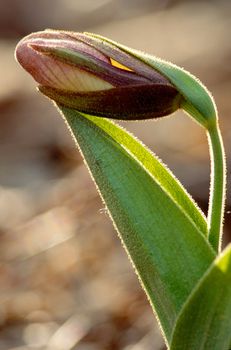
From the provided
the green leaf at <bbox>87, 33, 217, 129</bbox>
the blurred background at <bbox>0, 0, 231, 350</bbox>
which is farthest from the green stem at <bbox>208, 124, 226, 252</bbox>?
the blurred background at <bbox>0, 0, 231, 350</bbox>

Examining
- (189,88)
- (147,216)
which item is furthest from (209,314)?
(189,88)

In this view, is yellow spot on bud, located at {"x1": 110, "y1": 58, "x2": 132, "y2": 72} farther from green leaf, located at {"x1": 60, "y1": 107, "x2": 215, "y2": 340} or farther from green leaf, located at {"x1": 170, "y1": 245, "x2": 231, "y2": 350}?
green leaf, located at {"x1": 170, "y1": 245, "x2": 231, "y2": 350}

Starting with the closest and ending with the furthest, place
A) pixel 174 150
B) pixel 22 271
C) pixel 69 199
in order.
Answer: pixel 22 271, pixel 69 199, pixel 174 150

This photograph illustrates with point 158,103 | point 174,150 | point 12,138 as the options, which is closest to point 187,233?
point 158,103

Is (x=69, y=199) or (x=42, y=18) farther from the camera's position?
(x=42, y=18)

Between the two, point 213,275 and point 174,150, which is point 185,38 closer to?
point 174,150

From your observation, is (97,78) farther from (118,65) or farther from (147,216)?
(147,216)

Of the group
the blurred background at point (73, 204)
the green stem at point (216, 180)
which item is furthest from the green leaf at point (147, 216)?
the blurred background at point (73, 204)

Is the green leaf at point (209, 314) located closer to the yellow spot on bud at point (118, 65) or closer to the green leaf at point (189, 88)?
the green leaf at point (189, 88)
